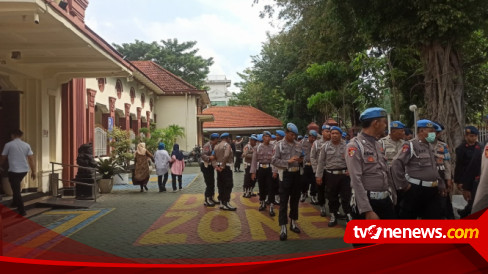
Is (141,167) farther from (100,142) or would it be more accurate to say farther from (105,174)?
(100,142)

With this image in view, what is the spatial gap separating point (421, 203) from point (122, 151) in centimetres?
1082

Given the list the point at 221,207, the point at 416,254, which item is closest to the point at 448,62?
the point at 416,254

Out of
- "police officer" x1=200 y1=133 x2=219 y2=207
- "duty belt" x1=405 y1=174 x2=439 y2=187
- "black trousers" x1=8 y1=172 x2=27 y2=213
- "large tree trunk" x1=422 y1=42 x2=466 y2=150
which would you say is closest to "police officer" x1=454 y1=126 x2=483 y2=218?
"large tree trunk" x1=422 y1=42 x2=466 y2=150

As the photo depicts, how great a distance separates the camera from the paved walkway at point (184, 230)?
12.4ft

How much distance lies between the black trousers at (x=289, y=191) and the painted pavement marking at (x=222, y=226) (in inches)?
12.5

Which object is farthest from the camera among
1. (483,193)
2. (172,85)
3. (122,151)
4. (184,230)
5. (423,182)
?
(172,85)

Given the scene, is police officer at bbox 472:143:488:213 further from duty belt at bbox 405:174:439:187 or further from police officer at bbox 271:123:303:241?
police officer at bbox 271:123:303:241

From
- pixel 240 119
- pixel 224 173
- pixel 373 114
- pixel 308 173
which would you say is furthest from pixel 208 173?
pixel 240 119

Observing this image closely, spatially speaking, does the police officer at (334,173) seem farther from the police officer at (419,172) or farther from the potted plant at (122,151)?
the potted plant at (122,151)

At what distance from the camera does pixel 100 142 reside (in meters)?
13.7

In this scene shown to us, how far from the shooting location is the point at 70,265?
2.17 metres

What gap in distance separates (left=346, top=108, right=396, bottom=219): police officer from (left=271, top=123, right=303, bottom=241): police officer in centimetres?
218

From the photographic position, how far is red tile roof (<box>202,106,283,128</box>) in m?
32.0

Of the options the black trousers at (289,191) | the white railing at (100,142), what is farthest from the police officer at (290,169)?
the white railing at (100,142)
